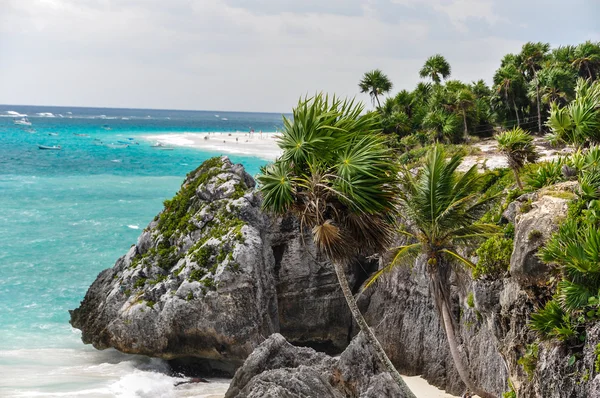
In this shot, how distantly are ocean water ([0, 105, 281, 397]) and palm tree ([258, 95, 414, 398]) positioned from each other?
11.4ft

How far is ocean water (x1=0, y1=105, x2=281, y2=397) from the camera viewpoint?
2073 cm

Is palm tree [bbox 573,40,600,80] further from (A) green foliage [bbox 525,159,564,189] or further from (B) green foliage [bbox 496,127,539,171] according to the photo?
(A) green foliage [bbox 525,159,564,189]

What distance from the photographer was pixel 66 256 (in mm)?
37500

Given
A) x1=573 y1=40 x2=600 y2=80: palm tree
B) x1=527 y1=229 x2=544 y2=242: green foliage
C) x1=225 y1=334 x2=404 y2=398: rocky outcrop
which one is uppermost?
x1=573 y1=40 x2=600 y2=80: palm tree

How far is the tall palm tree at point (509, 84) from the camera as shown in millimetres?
41594

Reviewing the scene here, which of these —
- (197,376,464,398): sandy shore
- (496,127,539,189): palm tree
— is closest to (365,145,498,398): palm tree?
(197,376,464,398): sandy shore

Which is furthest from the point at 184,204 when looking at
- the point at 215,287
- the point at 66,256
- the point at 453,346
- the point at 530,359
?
the point at 530,359

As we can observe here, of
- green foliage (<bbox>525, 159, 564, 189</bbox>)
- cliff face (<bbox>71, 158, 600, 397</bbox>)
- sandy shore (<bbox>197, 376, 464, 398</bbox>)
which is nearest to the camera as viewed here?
green foliage (<bbox>525, 159, 564, 189</bbox>)

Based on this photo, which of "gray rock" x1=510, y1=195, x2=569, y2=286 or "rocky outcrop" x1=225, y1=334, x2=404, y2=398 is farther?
"rocky outcrop" x1=225, y1=334, x2=404, y2=398

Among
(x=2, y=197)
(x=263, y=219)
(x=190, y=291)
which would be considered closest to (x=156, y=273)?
(x=190, y=291)

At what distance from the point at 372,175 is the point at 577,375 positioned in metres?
5.17

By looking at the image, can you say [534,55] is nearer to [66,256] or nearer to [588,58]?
[588,58]

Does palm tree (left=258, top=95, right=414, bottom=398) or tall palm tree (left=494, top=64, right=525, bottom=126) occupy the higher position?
Answer: tall palm tree (left=494, top=64, right=525, bottom=126)

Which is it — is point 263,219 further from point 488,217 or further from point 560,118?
point 560,118
